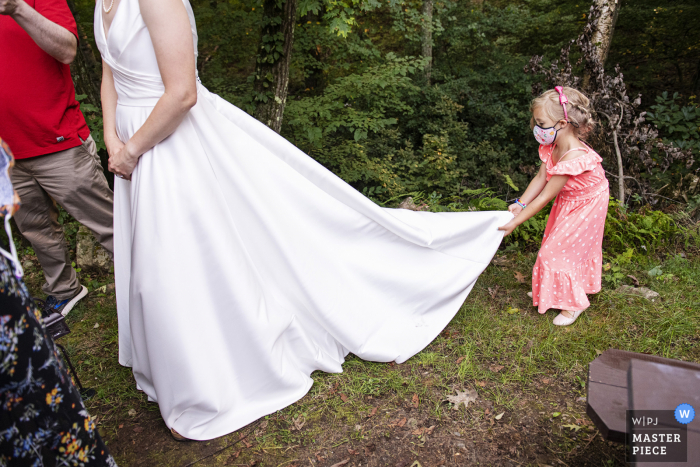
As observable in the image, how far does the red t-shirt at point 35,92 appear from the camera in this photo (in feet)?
8.77

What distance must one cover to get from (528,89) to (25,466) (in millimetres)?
8520

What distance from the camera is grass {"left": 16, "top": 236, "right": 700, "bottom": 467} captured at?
222 cm

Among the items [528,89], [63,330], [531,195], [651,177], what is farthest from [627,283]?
[528,89]

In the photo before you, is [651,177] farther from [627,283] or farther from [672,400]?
[672,400]

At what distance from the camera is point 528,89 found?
7867mm

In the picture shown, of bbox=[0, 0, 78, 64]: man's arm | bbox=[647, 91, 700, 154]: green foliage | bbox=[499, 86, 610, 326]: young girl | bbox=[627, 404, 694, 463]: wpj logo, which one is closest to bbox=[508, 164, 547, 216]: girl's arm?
bbox=[499, 86, 610, 326]: young girl

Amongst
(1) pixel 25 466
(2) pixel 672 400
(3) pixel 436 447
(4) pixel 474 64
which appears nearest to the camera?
(1) pixel 25 466

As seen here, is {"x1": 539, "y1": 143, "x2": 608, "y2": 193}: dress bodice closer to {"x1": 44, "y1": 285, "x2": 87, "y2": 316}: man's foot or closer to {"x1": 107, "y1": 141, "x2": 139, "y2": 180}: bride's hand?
{"x1": 107, "y1": 141, "x2": 139, "y2": 180}: bride's hand

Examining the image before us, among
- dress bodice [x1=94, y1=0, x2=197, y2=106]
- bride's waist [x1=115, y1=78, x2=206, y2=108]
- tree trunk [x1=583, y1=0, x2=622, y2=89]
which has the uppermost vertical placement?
tree trunk [x1=583, y1=0, x2=622, y2=89]

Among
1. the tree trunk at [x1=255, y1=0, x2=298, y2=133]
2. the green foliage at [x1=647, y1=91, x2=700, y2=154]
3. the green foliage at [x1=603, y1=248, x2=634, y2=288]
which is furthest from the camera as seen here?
the green foliage at [x1=647, y1=91, x2=700, y2=154]

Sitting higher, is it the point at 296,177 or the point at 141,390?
the point at 296,177

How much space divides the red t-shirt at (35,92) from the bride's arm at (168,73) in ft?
3.75

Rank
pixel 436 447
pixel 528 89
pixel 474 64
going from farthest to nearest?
pixel 474 64
pixel 528 89
pixel 436 447

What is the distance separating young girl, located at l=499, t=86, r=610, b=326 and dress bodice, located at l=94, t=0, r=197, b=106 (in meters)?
2.26
